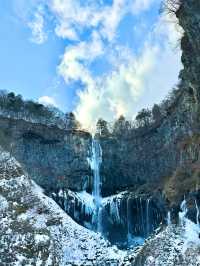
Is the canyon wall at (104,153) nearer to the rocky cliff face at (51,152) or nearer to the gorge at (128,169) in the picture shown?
the rocky cliff face at (51,152)

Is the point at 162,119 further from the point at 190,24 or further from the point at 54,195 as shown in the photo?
the point at 190,24

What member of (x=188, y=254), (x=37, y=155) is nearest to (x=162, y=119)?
(x=37, y=155)

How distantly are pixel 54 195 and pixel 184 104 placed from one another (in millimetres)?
22644

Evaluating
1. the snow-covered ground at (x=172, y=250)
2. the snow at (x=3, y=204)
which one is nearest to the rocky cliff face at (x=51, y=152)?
the snow-covered ground at (x=172, y=250)

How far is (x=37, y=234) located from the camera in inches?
1342

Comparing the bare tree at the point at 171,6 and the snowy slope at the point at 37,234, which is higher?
the bare tree at the point at 171,6

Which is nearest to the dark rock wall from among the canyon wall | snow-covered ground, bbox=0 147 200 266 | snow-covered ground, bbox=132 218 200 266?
the canyon wall

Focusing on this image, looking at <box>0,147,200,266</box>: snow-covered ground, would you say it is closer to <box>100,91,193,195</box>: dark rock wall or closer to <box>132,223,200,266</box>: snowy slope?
<box>132,223,200,266</box>: snowy slope

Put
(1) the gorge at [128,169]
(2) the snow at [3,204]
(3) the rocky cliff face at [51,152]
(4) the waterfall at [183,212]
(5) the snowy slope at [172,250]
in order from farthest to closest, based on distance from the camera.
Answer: (3) the rocky cliff face at [51,152], (4) the waterfall at [183,212], (1) the gorge at [128,169], (5) the snowy slope at [172,250], (2) the snow at [3,204]

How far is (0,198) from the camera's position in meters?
36.5

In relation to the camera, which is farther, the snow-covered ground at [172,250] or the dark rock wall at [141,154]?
the dark rock wall at [141,154]

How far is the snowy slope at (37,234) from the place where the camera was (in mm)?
33281

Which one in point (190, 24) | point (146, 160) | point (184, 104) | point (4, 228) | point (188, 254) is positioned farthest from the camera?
point (146, 160)

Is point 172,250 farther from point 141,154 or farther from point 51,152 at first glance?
point 51,152
